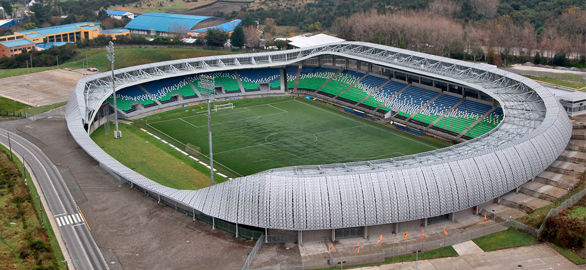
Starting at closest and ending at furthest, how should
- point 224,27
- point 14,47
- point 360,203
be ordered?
point 360,203 < point 14,47 < point 224,27

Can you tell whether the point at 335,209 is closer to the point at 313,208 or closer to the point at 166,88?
the point at 313,208

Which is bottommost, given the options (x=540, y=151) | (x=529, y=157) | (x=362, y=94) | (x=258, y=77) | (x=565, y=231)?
(x=565, y=231)

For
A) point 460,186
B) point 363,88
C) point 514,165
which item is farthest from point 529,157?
point 363,88

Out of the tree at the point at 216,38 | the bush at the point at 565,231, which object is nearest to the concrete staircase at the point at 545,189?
the bush at the point at 565,231

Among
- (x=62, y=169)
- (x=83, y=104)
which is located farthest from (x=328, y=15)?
(x=62, y=169)

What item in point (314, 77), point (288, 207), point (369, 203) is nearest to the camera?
point (288, 207)

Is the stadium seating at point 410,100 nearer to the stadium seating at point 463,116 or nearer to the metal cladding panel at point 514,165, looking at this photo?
the stadium seating at point 463,116
